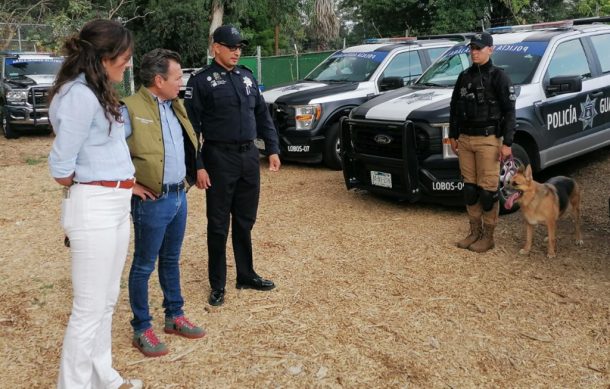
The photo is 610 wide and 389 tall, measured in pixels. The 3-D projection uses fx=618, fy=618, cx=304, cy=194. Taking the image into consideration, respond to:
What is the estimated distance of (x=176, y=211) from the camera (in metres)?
3.68

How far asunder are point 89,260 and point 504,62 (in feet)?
19.4

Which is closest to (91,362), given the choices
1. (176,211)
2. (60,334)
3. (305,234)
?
(176,211)

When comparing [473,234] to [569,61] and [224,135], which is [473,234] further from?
[569,61]

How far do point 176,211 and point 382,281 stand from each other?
2029 millimetres

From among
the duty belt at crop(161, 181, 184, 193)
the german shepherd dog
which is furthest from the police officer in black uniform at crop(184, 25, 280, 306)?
the german shepherd dog

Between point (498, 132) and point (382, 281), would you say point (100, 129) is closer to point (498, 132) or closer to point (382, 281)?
point (382, 281)

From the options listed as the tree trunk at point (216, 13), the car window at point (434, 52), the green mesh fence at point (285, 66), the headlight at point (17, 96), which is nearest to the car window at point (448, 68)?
the car window at point (434, 52)

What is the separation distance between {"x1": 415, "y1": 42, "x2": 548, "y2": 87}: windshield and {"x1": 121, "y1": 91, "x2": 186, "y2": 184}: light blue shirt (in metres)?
4.64

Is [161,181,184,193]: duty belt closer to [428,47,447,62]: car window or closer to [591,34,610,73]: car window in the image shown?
[591,34,610,73]: car window

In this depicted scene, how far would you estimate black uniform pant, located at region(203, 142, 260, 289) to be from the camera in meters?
4.36

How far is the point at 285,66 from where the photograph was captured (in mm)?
19141

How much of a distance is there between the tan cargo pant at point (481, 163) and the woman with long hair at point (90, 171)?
346cm

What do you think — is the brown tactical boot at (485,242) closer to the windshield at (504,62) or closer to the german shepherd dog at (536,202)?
the german shepherd dog at (536,202)

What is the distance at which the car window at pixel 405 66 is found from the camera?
970 cm
